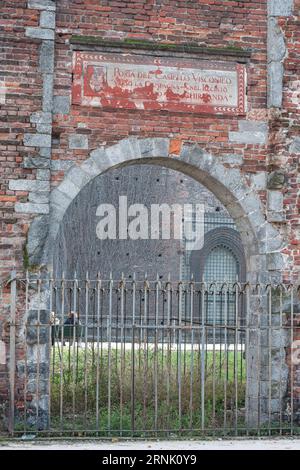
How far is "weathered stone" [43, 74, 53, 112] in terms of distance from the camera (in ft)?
31.5

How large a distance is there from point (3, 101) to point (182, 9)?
104 inches

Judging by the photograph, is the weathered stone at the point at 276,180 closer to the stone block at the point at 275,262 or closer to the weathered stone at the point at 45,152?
the stone block at the point at 275,262

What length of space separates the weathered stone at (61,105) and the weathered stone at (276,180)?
275 cm

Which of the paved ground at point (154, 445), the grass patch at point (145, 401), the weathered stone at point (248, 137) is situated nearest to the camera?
the paved ground at point (154, 445)

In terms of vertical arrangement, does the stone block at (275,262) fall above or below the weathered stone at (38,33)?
below

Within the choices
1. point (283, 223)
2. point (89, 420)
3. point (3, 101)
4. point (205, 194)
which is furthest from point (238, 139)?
point (205, 194)

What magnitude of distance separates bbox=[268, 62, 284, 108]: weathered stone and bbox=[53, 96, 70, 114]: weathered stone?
2647 mm

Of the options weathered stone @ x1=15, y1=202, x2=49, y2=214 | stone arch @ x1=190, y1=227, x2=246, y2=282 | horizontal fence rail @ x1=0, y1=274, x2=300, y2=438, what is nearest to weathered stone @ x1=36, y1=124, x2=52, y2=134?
weathered stone @ x1=15, y1=202, x2=49, y2=214

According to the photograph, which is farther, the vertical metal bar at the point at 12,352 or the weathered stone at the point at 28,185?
the weathered stone at the point at 28,185

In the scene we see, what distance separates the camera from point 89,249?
2231cm

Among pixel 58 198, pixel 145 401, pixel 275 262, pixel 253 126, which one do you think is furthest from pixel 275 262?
pixel 58 198

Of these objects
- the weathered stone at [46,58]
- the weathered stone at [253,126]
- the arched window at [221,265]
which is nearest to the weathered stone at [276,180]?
the weathered stone at [253,126]

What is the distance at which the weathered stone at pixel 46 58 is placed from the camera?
9.62 metres

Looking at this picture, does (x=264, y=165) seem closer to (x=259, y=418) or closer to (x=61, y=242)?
(x=259, y=418)
